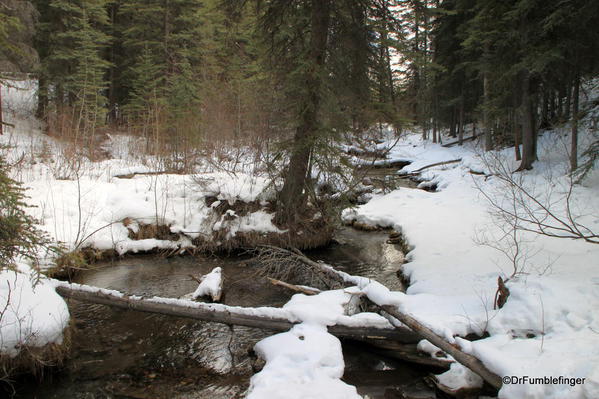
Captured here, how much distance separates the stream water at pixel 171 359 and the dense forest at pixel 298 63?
356 cm

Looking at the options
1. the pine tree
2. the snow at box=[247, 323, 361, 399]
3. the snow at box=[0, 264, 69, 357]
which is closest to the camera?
the snow at box=[247, 323, 361, 399]

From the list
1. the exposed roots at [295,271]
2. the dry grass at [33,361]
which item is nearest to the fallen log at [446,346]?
the exposed roots at [295,271]

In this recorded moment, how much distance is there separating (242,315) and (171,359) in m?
1.10

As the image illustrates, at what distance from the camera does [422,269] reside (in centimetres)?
651

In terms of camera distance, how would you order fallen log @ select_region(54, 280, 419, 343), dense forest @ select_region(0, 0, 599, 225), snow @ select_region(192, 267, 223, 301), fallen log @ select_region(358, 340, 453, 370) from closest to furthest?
fallen log @ select_region(358, 340, 453, 370) < fallen log @ select_region(54, 280, 419, 343) < snow @ select_region(192, 267, 223, 301) < dense forest @ select_region(0, 0, 599, 225)

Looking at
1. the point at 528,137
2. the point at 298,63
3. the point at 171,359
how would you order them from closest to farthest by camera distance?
the point at 171,359 → the point at 298,63 → the point at 528,137

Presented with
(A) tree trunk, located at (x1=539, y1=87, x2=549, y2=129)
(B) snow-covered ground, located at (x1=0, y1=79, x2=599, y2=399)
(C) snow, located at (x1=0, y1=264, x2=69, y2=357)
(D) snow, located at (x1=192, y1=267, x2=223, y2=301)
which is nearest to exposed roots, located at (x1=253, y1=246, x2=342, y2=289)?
(D) snow, located at (x1=192, y1=267, x2=223, y2=301)

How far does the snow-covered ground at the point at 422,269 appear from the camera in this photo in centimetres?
333

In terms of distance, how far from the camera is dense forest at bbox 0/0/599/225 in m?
7.71

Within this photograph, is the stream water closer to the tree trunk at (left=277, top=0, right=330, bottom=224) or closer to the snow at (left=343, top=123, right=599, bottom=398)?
the snow at (left=343, top=123, right=599, bottom=398)

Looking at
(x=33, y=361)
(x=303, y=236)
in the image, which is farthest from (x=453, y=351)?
(x=303, y=236)

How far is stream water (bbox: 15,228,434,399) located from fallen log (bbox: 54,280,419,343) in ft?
1.25

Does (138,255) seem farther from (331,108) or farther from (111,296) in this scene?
(331,108)

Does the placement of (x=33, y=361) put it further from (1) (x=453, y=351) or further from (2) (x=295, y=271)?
(1) (x=453, y=351)
